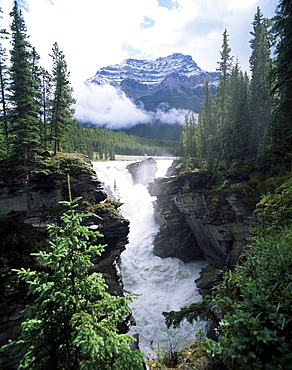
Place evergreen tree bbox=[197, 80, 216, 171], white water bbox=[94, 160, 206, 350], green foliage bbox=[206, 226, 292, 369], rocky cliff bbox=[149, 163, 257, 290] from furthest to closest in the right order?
evergreen tree bbox=[197, 80, 216, 171]
rocky cliff bbox=[149, 163, 257, 290]
white water bbox=[94, 160, 206, 350]
green foliage bbox=[206, 226, 292, 369]

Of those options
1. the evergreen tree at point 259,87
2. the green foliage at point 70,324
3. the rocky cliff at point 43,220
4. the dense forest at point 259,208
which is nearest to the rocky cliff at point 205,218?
the dense forest at point 259,208

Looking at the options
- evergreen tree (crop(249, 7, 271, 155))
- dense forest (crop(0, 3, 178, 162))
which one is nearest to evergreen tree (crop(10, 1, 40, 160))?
dense forest (crop(0, 3, 178, 162))

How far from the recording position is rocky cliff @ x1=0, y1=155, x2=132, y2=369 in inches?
478

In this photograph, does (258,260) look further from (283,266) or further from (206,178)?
(206,178)

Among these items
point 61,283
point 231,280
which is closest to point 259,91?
point 231,280

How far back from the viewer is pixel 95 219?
53.4ft

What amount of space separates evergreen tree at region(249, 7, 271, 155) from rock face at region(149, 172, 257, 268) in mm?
7358

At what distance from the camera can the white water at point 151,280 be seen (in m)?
17.8

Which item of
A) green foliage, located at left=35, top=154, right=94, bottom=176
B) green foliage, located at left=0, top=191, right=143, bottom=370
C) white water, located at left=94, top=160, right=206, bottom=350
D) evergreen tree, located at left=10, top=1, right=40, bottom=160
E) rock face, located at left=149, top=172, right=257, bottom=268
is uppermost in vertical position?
evergreen tree, located at left=10, top=1, right=40, bottom=160

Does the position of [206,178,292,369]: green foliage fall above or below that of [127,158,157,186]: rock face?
above

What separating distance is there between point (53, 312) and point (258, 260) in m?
4.40

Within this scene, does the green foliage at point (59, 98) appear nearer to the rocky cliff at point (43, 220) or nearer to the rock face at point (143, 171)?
the rocky cliff at point (43, 220)

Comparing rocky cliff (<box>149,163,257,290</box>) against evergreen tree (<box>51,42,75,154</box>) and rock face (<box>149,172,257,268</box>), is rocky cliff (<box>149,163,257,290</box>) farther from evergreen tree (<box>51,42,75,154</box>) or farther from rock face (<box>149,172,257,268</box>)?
evergreen tree (<box>51,42,75,154</box>)

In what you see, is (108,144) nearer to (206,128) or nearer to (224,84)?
(206,128)
